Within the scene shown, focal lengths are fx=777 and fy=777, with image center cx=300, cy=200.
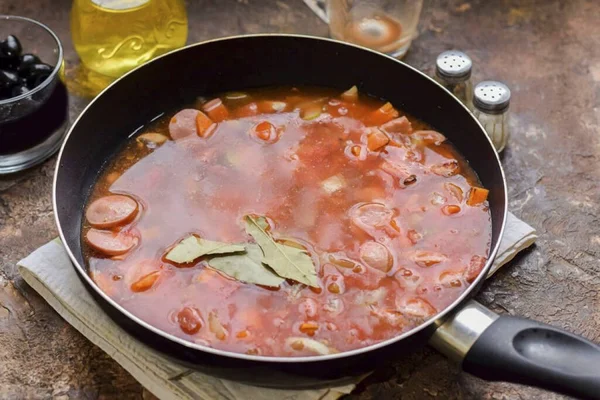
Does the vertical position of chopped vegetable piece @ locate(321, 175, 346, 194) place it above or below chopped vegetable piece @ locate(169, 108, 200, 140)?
above

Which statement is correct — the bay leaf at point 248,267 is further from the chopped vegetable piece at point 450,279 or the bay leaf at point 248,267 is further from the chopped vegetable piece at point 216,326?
the chopped vegetable piece at point 450,279

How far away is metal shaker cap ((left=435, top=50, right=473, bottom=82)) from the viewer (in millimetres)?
2271

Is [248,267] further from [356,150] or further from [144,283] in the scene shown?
[356,150]

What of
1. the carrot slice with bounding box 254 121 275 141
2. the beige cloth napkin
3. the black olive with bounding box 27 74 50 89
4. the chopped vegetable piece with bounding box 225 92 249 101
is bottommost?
the beige cloth napkin

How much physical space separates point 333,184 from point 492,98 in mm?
565

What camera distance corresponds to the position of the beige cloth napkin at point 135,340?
5.46ft

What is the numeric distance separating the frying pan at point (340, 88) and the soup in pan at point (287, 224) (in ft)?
0.15

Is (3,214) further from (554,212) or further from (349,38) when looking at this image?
(554,212)

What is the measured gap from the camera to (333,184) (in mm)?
1946

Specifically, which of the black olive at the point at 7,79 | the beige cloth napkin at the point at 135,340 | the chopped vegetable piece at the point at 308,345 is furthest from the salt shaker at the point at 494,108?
the black olive at the point at 7,79

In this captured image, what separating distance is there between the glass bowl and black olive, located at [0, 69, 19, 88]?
0.07 m

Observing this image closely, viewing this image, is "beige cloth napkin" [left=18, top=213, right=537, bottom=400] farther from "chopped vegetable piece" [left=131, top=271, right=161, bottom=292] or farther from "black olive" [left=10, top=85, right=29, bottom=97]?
"black olive" [left=10, top=85, right=29, bottom=97]

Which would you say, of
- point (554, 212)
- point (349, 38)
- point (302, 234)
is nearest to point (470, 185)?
point (554, 212)

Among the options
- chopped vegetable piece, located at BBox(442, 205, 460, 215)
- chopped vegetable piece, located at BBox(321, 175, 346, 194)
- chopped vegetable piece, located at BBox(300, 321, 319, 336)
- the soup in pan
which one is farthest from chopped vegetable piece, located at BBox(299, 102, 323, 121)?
chopped vegetable piece, located at BBox(300, 321, 319, 336)
